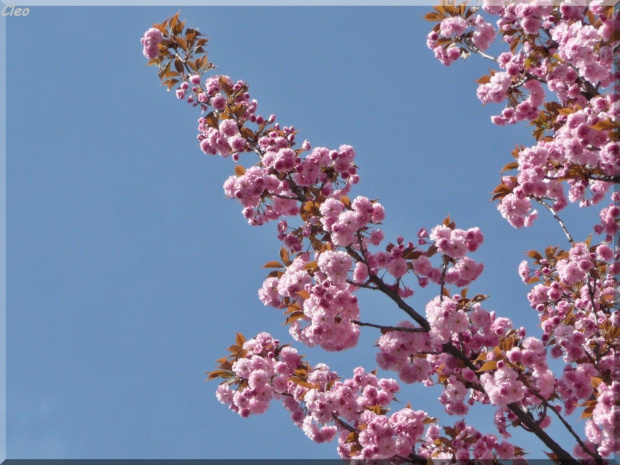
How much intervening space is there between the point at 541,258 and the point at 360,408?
349cm

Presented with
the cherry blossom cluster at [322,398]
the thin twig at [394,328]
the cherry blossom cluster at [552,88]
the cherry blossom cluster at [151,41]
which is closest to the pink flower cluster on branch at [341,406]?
the cherry blossom cluster at [322,398]

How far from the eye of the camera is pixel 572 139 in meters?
5.55

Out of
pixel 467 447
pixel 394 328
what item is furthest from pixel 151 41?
pixel 467 447

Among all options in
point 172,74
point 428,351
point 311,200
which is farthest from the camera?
point 172,74

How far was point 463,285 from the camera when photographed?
5.64 m

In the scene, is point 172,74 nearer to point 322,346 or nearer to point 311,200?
point 311,200

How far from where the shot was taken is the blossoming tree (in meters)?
5.08

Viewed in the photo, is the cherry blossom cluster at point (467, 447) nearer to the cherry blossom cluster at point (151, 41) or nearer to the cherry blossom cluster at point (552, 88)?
the cherry blossom cluster at point (552, 88)

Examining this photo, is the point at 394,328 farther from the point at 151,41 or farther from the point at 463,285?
the point at 151,41

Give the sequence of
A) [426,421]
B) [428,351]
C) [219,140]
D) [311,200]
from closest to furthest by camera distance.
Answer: [428,351]
[426,421]
[311,200]
[219,140]

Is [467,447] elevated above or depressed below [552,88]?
below

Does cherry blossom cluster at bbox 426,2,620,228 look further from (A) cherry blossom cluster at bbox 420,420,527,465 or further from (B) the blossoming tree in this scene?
(A) cherry blossom cluster at bbox 420,420,527,465

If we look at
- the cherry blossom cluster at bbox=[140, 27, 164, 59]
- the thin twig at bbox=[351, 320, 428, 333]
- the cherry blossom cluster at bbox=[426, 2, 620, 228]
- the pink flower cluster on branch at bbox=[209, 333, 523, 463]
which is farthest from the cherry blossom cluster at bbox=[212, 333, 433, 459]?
the cherry blossom cluster at bbox=[140, 27, 164, 59]

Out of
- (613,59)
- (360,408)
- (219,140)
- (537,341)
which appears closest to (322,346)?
(360,408)
